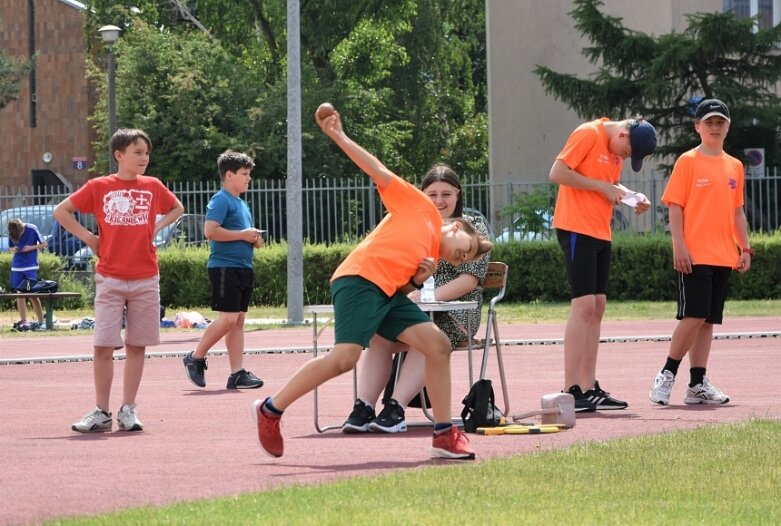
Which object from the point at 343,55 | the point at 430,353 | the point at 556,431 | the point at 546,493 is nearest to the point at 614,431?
the point at 556,431

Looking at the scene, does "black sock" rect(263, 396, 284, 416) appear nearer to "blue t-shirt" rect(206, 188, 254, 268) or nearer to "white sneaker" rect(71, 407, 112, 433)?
"white sneaker" rect(71, 407, 112, 433)

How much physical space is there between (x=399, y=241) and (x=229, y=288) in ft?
17.3

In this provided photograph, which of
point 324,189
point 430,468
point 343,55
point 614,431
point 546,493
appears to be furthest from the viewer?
point 343,55

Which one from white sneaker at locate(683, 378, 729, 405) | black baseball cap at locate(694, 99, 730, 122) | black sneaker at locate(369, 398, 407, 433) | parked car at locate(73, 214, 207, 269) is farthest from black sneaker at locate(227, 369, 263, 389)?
parked car at locate(73, 214, 207, 269)

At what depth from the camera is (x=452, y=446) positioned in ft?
25.9

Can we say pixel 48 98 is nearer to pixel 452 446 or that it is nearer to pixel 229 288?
pixel 229 288

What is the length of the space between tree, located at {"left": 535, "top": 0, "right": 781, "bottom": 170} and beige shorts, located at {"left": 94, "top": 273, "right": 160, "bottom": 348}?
67.2ft

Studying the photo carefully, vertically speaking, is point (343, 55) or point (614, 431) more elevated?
point (343, 55)

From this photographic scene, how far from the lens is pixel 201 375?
42.1ft

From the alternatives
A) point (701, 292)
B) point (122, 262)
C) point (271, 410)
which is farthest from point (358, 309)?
point (701, 292)

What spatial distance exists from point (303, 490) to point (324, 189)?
22.5 meters

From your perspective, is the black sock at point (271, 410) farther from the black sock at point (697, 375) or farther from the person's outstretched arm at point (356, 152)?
the black sock at point (697, 375)

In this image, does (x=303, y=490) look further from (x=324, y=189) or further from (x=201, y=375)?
(x=324, y=189)

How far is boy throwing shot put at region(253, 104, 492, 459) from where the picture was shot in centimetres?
788
